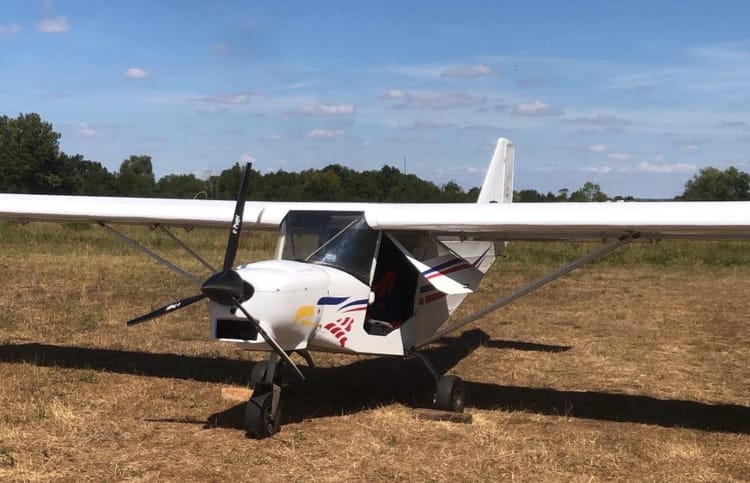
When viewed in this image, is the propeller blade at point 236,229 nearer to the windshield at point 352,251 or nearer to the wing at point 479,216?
the windshield at point 352,251

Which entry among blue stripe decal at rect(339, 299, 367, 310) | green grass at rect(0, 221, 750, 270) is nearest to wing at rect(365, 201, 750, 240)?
blue stripe decal at rect(339, 299, 367, 310)

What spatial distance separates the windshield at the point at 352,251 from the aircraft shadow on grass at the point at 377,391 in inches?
53.5

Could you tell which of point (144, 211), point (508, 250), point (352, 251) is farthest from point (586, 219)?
point (508, 250)

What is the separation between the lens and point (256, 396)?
6.59m

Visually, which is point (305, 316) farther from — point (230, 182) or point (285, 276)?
point (230, 182)

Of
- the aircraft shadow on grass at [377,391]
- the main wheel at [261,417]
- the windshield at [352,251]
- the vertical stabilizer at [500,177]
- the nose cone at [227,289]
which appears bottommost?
the aircraft shadow on grass at [377,391]

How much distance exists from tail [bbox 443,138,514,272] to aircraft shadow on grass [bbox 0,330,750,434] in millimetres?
1342

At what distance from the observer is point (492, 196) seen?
10734mm

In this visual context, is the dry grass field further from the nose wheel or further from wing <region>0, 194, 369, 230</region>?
wing <region>0, 194, 369, 230</region>

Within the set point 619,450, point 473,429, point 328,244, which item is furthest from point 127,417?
point 619,450

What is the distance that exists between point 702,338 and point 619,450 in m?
6.02

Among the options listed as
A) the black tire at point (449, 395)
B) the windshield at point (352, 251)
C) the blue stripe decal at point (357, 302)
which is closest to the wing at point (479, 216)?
the windshield at point (352, 251)

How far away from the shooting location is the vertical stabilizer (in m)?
10.7

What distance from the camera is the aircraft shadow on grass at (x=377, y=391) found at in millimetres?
7375
